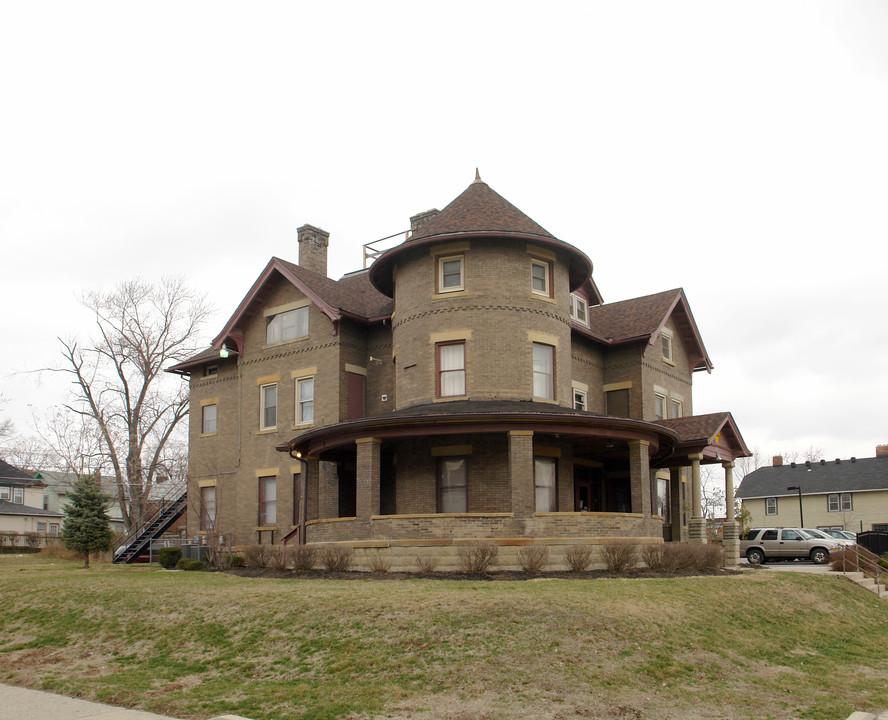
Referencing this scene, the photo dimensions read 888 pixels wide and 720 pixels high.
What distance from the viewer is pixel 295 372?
3092 cm

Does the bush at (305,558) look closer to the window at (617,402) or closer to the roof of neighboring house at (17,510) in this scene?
the window at (617,402)

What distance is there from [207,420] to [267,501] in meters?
5.28

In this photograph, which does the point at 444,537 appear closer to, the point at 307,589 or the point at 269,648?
the point at 307,589

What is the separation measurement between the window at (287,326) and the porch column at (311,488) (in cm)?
619

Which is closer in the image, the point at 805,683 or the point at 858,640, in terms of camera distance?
the point at 805,683

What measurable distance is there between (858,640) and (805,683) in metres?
5.84

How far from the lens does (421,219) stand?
33625mm

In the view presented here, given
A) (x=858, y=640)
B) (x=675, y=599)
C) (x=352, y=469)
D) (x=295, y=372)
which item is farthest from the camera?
(x=295, y=372)

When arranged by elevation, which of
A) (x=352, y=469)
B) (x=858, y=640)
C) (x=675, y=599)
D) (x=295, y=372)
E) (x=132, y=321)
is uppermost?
(x=132, y=321)

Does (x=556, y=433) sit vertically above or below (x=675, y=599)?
above

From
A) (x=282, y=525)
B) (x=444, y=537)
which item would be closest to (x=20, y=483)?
(x=282, y=525)

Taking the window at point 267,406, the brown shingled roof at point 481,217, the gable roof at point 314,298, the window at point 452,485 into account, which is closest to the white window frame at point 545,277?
the brown shingled roof at point 481,217

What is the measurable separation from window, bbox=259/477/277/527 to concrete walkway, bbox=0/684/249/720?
63.8 ft

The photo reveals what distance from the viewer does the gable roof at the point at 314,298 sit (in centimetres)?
2981
